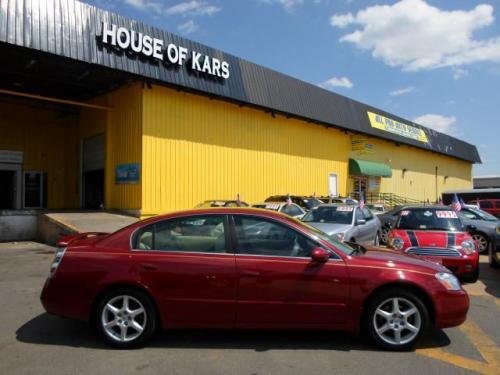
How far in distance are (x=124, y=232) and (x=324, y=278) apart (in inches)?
87.7

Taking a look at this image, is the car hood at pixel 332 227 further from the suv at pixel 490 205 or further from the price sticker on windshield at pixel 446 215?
the suv at pixel 490 205

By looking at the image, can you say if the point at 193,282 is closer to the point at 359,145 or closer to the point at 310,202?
the point at 310,202

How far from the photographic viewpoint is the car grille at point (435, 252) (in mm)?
8570

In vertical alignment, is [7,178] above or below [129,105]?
below

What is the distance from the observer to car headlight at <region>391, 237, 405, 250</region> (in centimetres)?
897

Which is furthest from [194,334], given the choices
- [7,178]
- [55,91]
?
[7,178]

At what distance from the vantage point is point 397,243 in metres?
9.09

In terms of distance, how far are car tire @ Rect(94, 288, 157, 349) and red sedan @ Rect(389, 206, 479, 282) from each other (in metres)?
4.54

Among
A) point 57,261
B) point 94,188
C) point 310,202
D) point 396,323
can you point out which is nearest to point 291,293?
point 396,323

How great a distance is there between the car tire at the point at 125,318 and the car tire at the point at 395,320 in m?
2.29

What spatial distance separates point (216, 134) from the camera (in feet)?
72.1

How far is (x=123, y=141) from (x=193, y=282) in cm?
1596

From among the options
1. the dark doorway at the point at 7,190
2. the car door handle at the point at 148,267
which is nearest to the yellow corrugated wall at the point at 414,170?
the dark doorway at the point at 7,190

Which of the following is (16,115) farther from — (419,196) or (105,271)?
(419,196)
